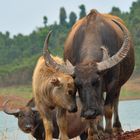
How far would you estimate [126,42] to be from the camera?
11.1m

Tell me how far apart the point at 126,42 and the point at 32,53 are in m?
65.4

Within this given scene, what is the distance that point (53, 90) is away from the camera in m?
11.6

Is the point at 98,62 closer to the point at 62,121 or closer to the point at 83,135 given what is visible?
the point at 62,121

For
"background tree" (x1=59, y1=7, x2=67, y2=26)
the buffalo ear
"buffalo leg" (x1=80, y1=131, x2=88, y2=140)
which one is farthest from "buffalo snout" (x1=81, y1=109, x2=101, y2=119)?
"background tree" (x1=59, y1=7, x2=67, y2=26)

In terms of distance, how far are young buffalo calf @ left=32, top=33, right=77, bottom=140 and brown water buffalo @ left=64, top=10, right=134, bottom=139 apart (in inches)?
13.2

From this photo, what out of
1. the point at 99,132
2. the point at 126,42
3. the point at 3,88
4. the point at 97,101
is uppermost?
the point at 126,42

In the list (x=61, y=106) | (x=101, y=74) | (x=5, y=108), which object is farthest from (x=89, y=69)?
(x=5, y=108)

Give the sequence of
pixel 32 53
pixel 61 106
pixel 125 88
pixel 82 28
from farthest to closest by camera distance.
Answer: pixel 32 53, pixel 125 88, pixel 82 28, pixel 61 106

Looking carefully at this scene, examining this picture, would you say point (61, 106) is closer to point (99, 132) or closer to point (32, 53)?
point (99, 132)

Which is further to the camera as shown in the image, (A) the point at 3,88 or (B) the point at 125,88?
(A) the point at 3,88

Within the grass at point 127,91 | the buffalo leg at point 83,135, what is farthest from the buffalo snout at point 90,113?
the grass at point 127,91

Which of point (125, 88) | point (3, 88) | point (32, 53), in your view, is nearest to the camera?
point (125, 88)

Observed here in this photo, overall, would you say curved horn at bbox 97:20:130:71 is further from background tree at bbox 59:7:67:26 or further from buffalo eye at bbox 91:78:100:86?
background tree at bbox 59:7:67:26

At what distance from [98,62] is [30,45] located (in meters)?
66.0
